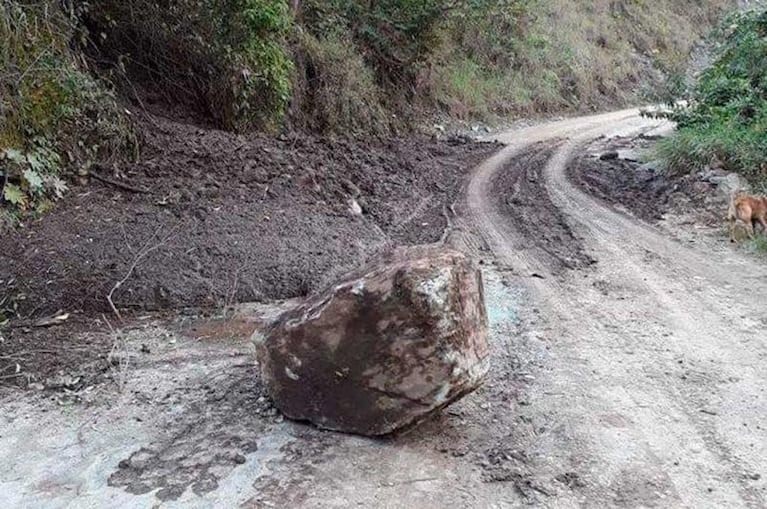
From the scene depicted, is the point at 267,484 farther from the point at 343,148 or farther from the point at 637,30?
the point at 637,30

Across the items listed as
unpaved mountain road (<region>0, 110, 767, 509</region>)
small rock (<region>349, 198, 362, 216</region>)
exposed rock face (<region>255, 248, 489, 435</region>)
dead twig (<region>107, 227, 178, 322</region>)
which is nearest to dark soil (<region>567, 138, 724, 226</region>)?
unpaved mountain road (<region>0, 110, 767, 509</region>)

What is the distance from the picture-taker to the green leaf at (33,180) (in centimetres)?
550

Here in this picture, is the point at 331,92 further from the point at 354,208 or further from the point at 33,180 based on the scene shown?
the point at 33,180

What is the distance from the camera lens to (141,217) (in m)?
5.55

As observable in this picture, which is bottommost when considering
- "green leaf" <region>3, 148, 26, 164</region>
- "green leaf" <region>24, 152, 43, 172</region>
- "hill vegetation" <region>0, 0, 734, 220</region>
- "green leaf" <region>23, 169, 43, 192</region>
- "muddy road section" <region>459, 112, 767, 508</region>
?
"muddy road section" <region>459, 112, 767, 508</region>

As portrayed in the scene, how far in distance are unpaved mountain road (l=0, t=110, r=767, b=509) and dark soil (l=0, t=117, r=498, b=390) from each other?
49 cm

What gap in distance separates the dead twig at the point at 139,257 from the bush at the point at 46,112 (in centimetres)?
118

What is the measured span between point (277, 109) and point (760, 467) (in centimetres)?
795

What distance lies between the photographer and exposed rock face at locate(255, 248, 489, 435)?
2.89 m

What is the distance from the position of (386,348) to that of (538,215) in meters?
4.73

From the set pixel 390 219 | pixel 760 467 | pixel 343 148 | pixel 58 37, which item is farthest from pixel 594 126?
pixel 760 467

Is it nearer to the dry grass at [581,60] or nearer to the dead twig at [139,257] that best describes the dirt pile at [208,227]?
the dead twig at [139,257]

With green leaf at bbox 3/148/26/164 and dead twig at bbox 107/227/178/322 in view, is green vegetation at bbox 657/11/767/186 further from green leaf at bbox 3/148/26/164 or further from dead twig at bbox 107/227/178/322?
green leaf at bbox 3/148/26/164

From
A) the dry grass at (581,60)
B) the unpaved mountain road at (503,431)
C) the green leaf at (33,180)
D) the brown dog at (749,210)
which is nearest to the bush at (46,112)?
the green leaf at (33,180)
